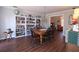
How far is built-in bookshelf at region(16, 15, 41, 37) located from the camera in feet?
8.39

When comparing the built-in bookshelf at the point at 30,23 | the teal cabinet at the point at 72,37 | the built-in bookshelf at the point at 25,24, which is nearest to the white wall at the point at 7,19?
the built-in bookshelf at the point at 25,24

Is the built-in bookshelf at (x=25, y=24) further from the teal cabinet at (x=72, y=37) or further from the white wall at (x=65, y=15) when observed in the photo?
the teal cabinet at (x=72, y=37)

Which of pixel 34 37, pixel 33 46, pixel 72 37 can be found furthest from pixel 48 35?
pixel 72 37

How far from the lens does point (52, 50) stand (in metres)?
2.47

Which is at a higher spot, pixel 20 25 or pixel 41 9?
pixel 41 9

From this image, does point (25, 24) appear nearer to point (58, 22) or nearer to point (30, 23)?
point (30, 23)

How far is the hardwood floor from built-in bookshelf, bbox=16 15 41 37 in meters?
0.17

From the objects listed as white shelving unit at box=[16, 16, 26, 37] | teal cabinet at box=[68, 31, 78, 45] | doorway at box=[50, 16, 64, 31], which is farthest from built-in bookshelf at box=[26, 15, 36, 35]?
teal cabinet at box=[68, 31, 78, 45]

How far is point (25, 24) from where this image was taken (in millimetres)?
2605

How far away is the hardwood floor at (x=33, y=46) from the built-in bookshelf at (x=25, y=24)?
0.56 ft

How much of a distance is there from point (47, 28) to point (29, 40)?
22.2 inches

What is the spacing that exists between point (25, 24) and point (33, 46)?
61 cm

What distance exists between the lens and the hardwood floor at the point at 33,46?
244cm
